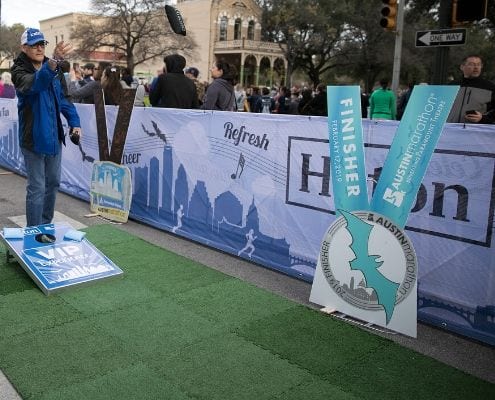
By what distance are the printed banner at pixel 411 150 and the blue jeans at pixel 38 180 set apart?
3.20 m

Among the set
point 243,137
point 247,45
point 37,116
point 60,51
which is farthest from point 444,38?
point 247,45

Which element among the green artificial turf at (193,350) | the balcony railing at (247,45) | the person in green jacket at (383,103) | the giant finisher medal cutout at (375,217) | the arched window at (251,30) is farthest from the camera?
the arched window at (251,30)

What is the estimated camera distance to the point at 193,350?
3322 mm

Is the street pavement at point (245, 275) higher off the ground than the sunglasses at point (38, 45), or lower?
lower

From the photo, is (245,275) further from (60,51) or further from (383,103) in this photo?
(383,103)

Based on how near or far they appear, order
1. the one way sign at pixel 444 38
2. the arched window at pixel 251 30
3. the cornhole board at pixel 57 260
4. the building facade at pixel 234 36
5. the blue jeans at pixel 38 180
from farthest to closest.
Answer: the arched window at pixel 251 30
the building facade at pixel 234 36
the one way sign at pixel 444 38
the blue jeans at pixel 38 180
the cornhole board at pixel 57 260

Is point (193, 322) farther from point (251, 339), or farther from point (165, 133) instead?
point (165, 133)

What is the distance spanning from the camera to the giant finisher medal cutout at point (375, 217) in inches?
139

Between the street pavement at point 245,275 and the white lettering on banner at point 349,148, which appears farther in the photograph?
the white lettering on banner at point 349,148

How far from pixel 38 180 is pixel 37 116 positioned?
2.00 feet

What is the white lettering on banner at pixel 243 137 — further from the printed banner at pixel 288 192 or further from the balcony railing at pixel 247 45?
the balcony railing at pixel 247 45

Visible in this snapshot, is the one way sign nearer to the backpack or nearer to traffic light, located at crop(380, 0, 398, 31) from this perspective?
traffic light, located at crop(380, 0, 398, 31)

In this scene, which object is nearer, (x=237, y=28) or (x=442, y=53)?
(x=442, y=53)

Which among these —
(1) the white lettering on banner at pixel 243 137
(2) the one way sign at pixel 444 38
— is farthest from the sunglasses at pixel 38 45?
(2) the one way sign at pixel 444 38
